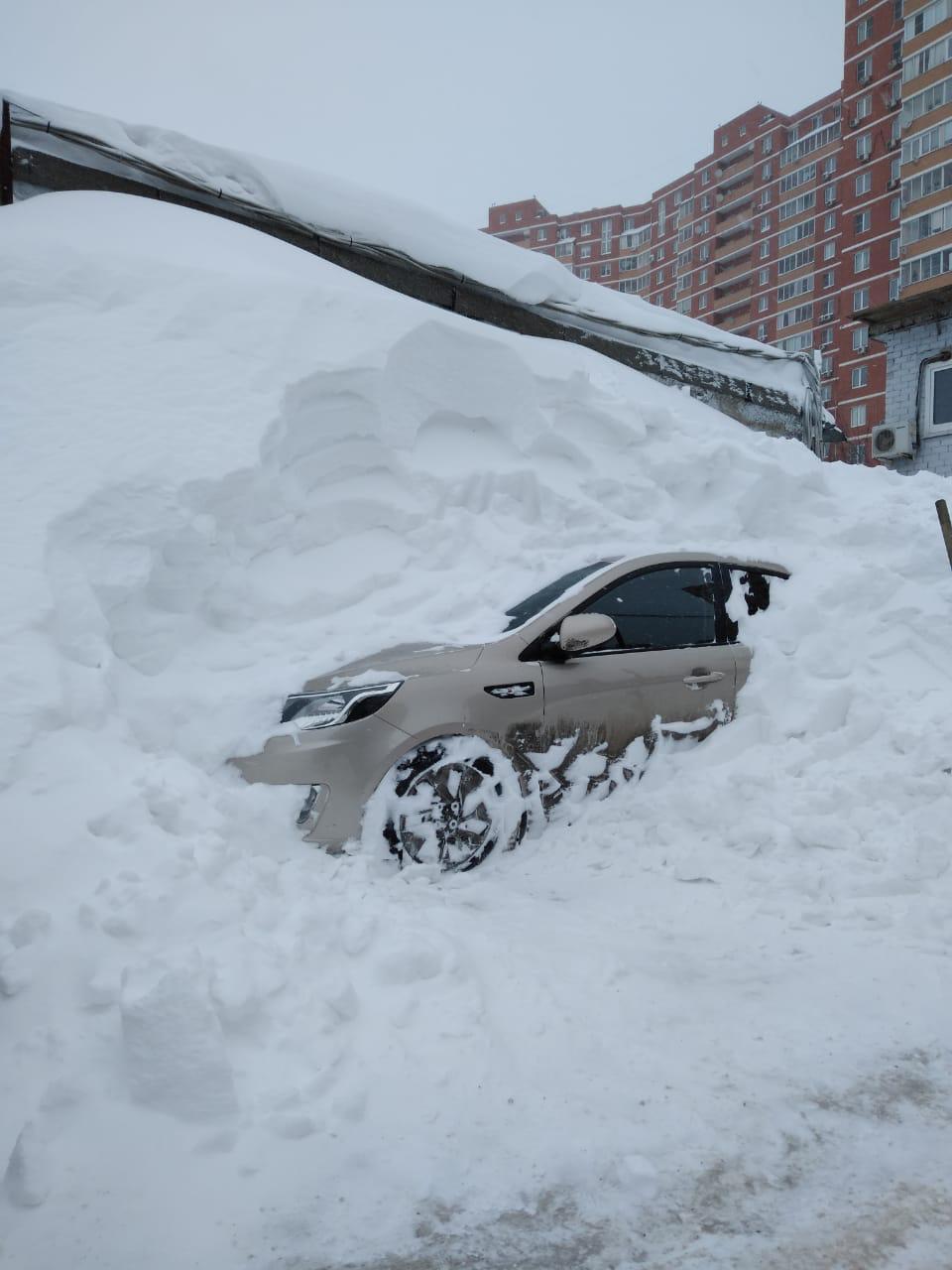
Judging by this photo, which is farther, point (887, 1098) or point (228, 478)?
point (228, 478)

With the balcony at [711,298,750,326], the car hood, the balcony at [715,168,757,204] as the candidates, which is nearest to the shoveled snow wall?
the car hood

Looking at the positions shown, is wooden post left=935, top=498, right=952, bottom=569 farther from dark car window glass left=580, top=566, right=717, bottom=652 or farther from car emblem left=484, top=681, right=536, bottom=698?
car emblem left=484, top=681, right=536, bottom=698

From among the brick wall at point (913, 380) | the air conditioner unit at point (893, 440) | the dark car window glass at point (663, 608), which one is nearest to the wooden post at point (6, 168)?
the dark car window glass at point (663, 608)

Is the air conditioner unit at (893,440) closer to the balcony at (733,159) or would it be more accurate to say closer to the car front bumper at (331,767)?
the car front bumper at (331,767)

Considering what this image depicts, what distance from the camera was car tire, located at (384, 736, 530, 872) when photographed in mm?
4020

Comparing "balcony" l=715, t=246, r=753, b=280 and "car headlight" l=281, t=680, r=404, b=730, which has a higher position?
"balcony" l=715, t=246, r=753, b=280

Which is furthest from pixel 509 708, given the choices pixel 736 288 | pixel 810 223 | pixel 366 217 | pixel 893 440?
pixel 736 288

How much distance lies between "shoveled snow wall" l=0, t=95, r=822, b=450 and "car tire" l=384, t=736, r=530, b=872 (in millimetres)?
7080

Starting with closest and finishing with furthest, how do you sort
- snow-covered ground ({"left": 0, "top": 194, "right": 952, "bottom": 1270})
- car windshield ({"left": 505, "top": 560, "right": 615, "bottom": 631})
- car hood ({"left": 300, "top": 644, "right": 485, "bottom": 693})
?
1. snow-covered ground ({"left": 0, "top": 194, "right": 952, "bottom": 1270})
2. car hood ({"left": 300, "top": 644, "right": 485, "bottom": 693})
3. car windshield ({"left": 505, "top": 560, "right": 615, "bottom": 631})

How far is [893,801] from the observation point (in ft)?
14.4

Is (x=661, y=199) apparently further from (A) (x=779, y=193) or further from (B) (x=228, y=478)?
(B) (x=228, y=478)

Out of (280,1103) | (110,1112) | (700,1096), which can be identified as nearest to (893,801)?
(700,1096)

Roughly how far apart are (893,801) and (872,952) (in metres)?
1.25

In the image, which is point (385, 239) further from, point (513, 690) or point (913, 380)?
point (913, 380)
